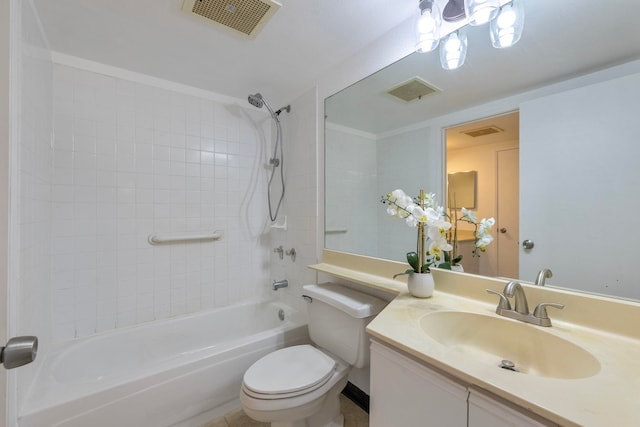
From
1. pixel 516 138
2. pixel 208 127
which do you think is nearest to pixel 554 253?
pixel 516 138

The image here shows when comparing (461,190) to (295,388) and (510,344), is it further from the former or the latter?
(295,388)

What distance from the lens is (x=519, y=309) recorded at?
0.87m

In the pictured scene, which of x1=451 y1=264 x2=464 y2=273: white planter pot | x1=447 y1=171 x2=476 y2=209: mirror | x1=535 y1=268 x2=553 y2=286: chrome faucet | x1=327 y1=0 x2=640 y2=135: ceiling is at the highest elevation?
x1=327 y1=0 x2=640 y2=135: ceiling

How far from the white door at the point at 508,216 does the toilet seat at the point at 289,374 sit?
931 millimetres

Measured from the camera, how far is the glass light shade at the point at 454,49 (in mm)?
1144

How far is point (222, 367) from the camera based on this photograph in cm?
145

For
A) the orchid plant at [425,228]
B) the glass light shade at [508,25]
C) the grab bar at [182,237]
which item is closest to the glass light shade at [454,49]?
the glass light shade at [508,25]

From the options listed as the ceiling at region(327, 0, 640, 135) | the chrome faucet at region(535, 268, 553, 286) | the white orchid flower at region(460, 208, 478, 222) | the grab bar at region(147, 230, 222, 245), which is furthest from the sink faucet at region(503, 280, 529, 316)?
the grab bar at region(147, 230, 222, 245)

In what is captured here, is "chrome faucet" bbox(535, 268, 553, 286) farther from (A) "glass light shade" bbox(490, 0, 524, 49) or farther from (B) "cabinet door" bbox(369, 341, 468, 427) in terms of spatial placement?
(A) "glass light shade" bbox(490, 0, 524, 49)

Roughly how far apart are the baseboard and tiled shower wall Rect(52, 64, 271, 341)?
3.77 feet

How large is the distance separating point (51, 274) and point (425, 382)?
215 cm

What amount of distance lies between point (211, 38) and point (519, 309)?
1965 mm

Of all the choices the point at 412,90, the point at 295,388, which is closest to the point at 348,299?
the point at 295,388

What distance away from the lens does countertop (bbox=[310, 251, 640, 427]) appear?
0.48 meters
